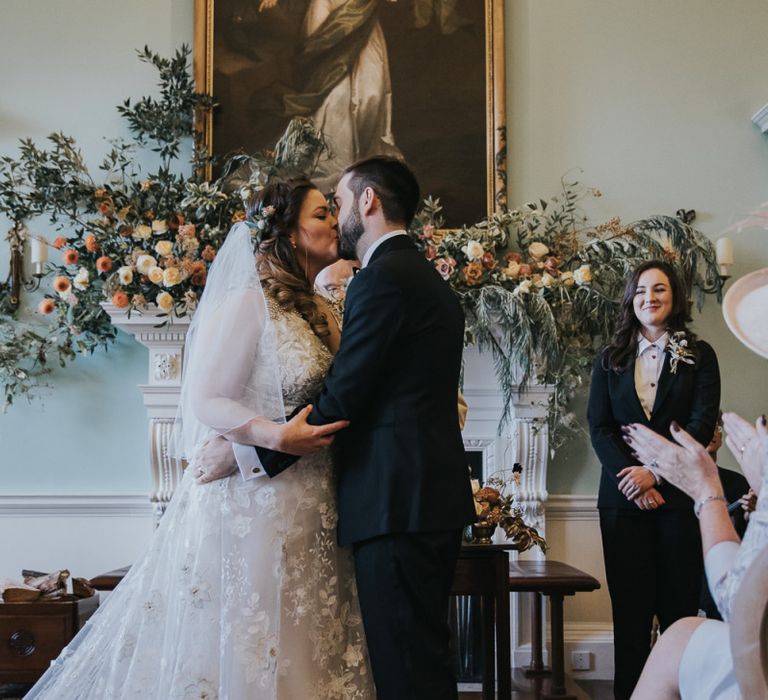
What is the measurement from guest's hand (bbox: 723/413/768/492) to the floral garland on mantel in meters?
2.86

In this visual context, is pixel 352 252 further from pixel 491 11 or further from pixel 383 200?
pixel 491 11

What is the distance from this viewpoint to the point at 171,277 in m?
4.53

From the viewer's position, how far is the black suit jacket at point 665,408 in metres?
3.93

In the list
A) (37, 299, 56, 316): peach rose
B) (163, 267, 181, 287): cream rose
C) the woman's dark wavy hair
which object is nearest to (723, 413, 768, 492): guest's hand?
the woman's dark wavy hair

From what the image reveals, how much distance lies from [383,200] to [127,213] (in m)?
2.68

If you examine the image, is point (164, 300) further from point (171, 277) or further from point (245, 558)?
point (245, 558)

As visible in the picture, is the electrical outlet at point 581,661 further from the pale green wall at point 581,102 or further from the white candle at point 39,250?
the white candle at point 39,250

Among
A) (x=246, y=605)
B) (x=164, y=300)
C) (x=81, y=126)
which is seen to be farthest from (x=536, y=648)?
(x=81, y=126)

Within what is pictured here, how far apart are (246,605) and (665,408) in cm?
227

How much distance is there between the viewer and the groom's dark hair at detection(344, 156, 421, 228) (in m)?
2.59

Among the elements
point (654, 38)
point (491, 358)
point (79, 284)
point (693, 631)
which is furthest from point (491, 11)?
point (693, 631)

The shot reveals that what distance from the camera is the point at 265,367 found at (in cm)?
256

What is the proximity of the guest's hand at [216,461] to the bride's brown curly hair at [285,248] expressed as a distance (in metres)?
0.44

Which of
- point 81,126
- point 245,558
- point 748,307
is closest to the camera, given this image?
point 748,307
